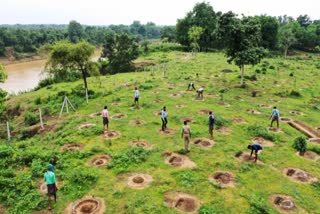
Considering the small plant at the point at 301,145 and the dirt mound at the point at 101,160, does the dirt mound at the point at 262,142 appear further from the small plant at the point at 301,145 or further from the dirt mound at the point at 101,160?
the dirt mound at the point at 101,160

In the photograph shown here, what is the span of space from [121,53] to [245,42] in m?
26.8

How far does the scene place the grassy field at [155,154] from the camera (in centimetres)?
1376

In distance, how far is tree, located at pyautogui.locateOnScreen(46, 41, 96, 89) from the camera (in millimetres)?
28911

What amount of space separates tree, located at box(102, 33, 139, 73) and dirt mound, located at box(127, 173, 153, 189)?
1632 inches

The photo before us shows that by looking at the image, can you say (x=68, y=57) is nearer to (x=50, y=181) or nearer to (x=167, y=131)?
(x=167, y=131)

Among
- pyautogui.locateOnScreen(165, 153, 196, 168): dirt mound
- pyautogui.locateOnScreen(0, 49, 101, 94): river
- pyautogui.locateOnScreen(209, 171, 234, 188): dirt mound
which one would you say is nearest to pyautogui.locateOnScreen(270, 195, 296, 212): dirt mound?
pyautogui.locateOnScreen(209, 171, 234, 188): dirt mound

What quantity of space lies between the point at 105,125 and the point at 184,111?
22.8 feet

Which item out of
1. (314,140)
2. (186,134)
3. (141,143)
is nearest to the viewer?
(186,134)

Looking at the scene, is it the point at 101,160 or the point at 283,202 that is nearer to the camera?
the point at 283,202

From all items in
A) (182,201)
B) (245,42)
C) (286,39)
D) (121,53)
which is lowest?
(182,201)

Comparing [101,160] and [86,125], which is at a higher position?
[86,125]

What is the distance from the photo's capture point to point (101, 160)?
17.3 m

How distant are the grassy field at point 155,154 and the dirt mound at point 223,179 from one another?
0.90 feet

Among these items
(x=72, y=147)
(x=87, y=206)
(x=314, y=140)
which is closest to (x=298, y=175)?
(x=314, y=140)
